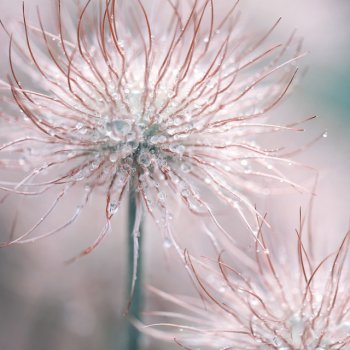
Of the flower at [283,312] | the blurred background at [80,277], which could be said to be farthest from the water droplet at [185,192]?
the blurred background at [80,277]

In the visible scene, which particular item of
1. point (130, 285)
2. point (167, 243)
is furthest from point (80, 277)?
point (167, 243)

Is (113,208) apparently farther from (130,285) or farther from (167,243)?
(130,285)

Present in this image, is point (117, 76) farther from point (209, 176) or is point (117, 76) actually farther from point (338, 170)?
point (338, 170)

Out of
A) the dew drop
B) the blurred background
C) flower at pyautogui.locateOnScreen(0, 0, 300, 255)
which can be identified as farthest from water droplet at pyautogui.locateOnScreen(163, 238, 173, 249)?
the blurred background

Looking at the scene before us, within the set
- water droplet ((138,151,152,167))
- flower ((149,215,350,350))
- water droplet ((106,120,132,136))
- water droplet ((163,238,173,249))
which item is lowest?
flower ((149,215,350,350))

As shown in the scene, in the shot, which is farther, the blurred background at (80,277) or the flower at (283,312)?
the blurred background at (80,277)

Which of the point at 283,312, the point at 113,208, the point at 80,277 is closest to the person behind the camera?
the point at 113,208

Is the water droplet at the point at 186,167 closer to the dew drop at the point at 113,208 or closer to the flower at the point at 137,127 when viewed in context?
the flower at the point at 137,127

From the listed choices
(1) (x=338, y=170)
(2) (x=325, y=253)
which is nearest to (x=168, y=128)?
(2) (x=325, y=253)

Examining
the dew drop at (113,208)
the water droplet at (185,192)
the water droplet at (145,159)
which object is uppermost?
the water droplet at (145,159)

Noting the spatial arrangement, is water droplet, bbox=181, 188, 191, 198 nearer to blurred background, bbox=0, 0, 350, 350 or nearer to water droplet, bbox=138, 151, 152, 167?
water droplet, bbox=138, 151, 152, 167

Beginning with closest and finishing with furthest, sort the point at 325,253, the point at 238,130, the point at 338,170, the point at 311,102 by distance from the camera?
the point at 238,130, the point at 325,253, the point at 338,170, the point at 311,102
